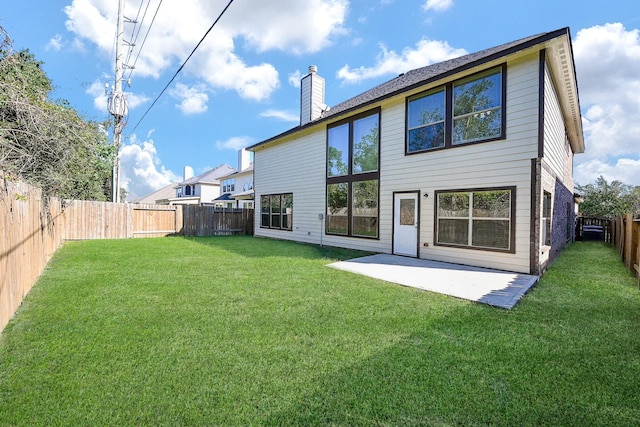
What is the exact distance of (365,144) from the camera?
988 centimetres

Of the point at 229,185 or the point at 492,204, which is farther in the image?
the point at 229,185

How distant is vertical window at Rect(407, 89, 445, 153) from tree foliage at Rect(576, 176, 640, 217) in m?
22.6

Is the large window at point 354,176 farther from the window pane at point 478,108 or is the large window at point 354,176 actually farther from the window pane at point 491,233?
the window pane at point 491,233

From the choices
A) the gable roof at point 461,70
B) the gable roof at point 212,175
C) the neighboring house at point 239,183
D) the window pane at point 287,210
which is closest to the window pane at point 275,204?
the window pane at point 287,210

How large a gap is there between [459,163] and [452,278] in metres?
2.99

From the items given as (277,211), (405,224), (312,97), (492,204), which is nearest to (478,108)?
(492,204)

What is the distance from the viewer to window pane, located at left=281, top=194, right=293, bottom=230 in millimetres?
13023

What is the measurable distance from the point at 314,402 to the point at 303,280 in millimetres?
3465

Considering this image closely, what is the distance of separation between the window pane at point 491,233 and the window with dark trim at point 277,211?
7734 mm

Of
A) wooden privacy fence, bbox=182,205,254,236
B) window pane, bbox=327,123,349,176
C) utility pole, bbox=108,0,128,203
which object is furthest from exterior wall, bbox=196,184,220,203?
window pane, bbox=327,123,349,176

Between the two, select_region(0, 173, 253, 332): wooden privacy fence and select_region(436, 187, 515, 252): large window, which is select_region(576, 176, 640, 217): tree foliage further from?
select_region(0, 173, 253, 332): wooden privacy fence

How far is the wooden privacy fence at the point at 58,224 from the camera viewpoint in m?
3.42

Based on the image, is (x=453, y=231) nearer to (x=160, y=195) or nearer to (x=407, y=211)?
(x=407, y=211)

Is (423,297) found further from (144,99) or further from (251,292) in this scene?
(144,99)
